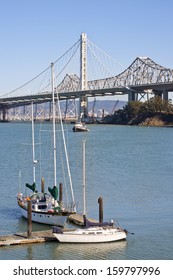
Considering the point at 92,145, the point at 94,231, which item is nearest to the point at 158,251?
the point at 94,231

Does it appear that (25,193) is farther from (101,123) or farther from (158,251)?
(101,123)

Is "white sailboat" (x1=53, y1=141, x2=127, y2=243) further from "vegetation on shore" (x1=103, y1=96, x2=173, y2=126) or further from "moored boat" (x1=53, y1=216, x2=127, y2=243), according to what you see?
"vegetation on shore" (x1=103, y1=96, x2=173, y2=126)

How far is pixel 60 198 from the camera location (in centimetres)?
1936

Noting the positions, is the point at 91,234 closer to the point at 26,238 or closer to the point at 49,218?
the point at 26,238

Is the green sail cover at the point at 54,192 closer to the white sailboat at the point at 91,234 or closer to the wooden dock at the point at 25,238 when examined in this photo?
the wooden dock at the point at 25,238

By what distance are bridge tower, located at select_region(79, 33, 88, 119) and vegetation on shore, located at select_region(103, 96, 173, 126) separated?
264 inches

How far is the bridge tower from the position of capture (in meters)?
101

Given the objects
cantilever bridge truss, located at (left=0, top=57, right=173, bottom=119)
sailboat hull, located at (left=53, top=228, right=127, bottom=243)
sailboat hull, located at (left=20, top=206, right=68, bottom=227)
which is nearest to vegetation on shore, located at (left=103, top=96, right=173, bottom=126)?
cantilever bridge truss, located at (left=0, top=57, right=173, bottom=119)

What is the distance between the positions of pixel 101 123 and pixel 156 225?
301ft

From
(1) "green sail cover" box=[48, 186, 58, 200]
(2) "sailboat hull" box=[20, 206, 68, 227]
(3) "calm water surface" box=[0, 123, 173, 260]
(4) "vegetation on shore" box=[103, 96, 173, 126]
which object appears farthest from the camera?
(4) "vegetation on shore" box=[103, 96, 173, 126]

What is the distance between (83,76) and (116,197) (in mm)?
81871

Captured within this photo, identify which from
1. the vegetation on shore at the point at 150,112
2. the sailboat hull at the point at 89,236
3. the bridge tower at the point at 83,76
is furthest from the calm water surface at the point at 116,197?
the bridge tower at the point at 83,76

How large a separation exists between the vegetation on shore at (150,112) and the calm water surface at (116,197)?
4551cm

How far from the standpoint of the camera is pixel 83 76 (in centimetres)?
10344
